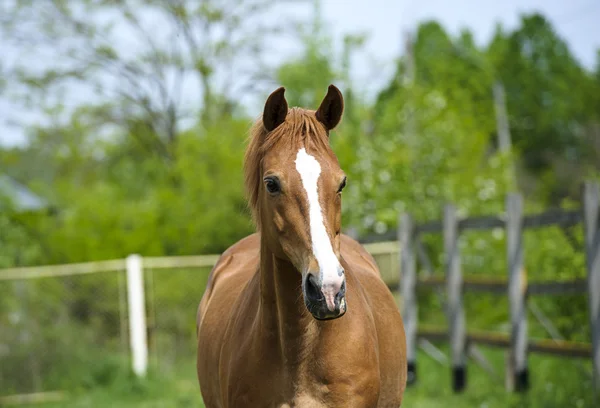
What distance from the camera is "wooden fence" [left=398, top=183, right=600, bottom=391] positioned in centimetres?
631

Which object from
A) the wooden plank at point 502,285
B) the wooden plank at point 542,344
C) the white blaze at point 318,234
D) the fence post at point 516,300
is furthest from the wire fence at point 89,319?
the white blaze at point 318,234

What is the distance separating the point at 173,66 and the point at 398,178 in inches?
438

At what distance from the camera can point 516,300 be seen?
7.70 metres

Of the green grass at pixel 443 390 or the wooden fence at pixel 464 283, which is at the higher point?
the wooden fence at pixel 464 283

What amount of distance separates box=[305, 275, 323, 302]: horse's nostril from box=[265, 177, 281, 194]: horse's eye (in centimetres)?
46

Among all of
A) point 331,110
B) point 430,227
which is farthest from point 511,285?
point 331,110

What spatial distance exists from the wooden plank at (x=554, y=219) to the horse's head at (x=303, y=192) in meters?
4.14

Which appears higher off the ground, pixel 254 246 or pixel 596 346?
pixel 254 246

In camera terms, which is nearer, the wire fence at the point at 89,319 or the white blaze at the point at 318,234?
the white blaze at the point at 318,234

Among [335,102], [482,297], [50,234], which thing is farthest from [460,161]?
[335,102]

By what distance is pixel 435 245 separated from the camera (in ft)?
39.7

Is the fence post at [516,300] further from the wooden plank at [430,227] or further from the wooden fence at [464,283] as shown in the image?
the wooden plank at [430,227]

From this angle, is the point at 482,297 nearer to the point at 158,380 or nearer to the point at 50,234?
the point at 158,380

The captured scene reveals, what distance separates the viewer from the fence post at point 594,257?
624 centimetres
